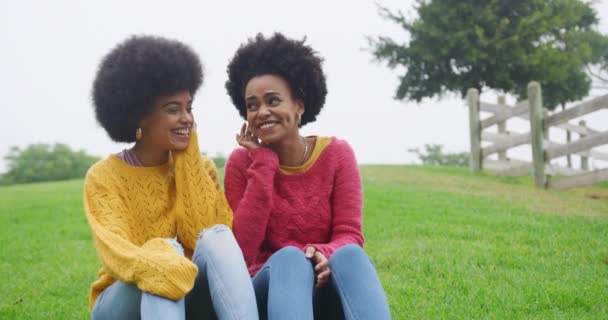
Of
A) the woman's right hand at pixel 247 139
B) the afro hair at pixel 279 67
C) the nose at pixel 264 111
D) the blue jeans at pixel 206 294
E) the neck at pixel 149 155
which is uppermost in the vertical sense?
the afro hair at pixel 279 67

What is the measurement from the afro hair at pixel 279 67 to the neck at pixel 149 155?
514 millimetres

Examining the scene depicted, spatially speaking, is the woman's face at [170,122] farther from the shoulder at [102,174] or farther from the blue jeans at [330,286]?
the blue jeans at [330,286]

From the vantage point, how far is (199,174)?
293cm

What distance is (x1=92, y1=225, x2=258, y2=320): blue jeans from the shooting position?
2369 mm

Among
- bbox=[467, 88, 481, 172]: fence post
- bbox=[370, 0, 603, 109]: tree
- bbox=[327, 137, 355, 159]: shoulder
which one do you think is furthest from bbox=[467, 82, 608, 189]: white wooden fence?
bbox=[327, 137, 355, 159]: shoulder

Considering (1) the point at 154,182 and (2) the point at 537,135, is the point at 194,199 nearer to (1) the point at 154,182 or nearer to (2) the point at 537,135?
(1) the point at 154,182

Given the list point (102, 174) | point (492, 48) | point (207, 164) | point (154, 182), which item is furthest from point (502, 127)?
point (102, 174)

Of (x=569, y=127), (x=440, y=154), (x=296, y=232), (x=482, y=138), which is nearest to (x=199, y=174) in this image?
(x=296, y=232)

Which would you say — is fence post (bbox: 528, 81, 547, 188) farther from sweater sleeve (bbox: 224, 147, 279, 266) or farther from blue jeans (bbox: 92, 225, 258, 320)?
blue jeans (bbox: 92, 225, 258, 320)

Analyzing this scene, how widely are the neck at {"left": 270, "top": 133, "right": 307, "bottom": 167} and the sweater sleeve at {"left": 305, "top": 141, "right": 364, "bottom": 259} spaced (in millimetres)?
208

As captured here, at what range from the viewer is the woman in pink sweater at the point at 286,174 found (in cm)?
286

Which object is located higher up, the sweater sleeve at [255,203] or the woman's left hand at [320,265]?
the sweater sleeve at [255,203]

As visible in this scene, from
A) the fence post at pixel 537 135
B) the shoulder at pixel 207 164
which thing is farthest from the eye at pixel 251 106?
the fence post at pixel 537 135

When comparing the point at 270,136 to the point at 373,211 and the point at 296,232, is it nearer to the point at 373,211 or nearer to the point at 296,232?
the point at 296,232
